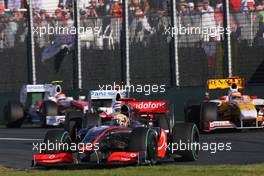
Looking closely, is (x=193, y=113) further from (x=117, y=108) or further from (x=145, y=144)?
(x=145, y=144)

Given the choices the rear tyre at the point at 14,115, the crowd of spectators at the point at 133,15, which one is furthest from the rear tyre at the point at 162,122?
the rear tyre at the point at 14,115

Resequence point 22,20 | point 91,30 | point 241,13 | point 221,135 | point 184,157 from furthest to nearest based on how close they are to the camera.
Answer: point 22,20
point 91,30
point 241,13
point 221,135
point 184,157

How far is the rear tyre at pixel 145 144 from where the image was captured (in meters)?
13.7

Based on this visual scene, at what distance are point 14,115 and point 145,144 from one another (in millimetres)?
14176

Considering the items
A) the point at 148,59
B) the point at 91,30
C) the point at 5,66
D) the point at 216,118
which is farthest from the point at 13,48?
the point at 216,118

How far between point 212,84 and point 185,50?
386 cm

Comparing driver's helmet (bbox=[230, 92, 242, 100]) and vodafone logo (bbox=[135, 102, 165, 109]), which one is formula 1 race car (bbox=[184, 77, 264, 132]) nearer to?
driver's helmet (bbox=[230, 92, 242, 100])

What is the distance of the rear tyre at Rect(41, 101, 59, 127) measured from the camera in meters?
26.4

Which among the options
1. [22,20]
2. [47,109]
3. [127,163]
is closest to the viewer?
[127,163]

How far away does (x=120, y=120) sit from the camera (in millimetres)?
15383

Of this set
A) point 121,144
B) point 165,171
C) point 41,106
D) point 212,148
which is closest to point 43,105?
point 41,106

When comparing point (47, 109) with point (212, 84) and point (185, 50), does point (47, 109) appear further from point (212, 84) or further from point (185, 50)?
point (212, 84)

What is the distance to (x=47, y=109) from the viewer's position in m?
26.4

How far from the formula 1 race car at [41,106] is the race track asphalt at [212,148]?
2.29m
